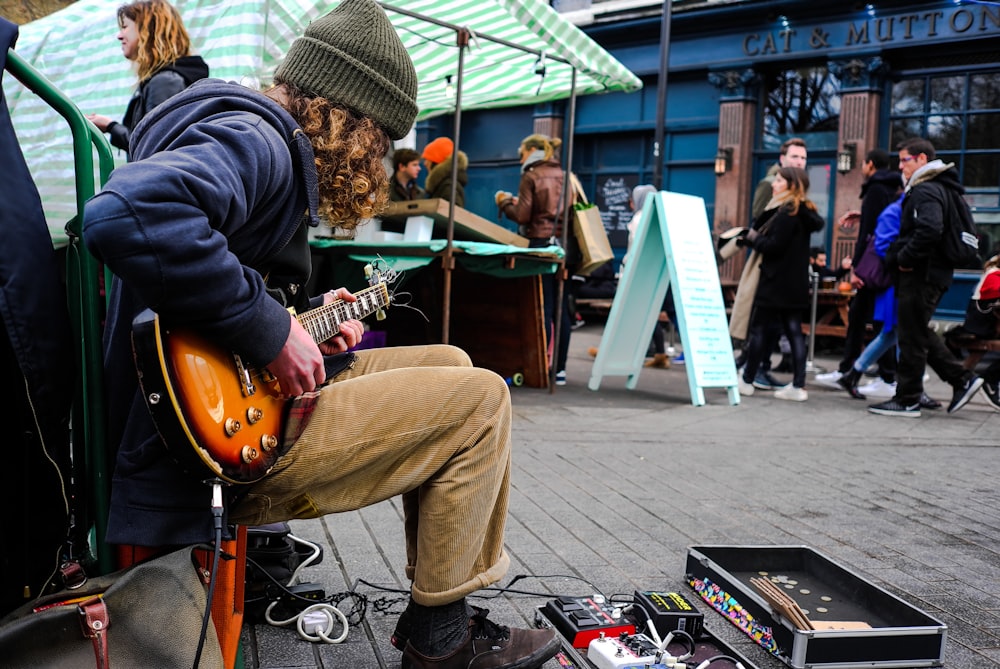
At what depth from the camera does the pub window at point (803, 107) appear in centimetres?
1429

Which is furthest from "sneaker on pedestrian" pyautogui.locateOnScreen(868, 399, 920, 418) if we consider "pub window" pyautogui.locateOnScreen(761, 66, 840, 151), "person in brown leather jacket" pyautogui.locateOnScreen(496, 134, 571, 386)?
"pub window" pyautogui.locateOnScreen(761, 66, 840, 151)

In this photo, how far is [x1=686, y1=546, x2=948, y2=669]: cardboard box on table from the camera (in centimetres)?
259

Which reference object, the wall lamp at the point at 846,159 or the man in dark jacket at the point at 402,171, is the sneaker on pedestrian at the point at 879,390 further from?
the wall lamp at the point at 846,159

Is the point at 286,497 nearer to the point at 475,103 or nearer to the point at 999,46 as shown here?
the point at 475,103

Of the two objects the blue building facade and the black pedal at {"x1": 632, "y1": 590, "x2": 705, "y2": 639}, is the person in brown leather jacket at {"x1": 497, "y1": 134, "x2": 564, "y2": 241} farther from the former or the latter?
the blue building facade

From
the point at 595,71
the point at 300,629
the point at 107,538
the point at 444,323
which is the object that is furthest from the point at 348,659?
the point at 595,71

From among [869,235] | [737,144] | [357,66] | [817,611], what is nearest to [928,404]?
[869,235]

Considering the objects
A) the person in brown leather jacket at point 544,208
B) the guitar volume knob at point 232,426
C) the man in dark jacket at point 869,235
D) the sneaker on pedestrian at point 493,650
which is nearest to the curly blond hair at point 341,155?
the guitar volume knob at point 232,426

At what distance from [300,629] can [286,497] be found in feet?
2.49

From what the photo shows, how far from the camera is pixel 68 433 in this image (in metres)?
1.98

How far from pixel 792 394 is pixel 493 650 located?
6432 mm

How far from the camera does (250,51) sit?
659 centimetres

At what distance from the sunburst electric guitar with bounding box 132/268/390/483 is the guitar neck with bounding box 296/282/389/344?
362mm

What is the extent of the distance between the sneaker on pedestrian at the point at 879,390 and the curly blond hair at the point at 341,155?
745 centimetres
